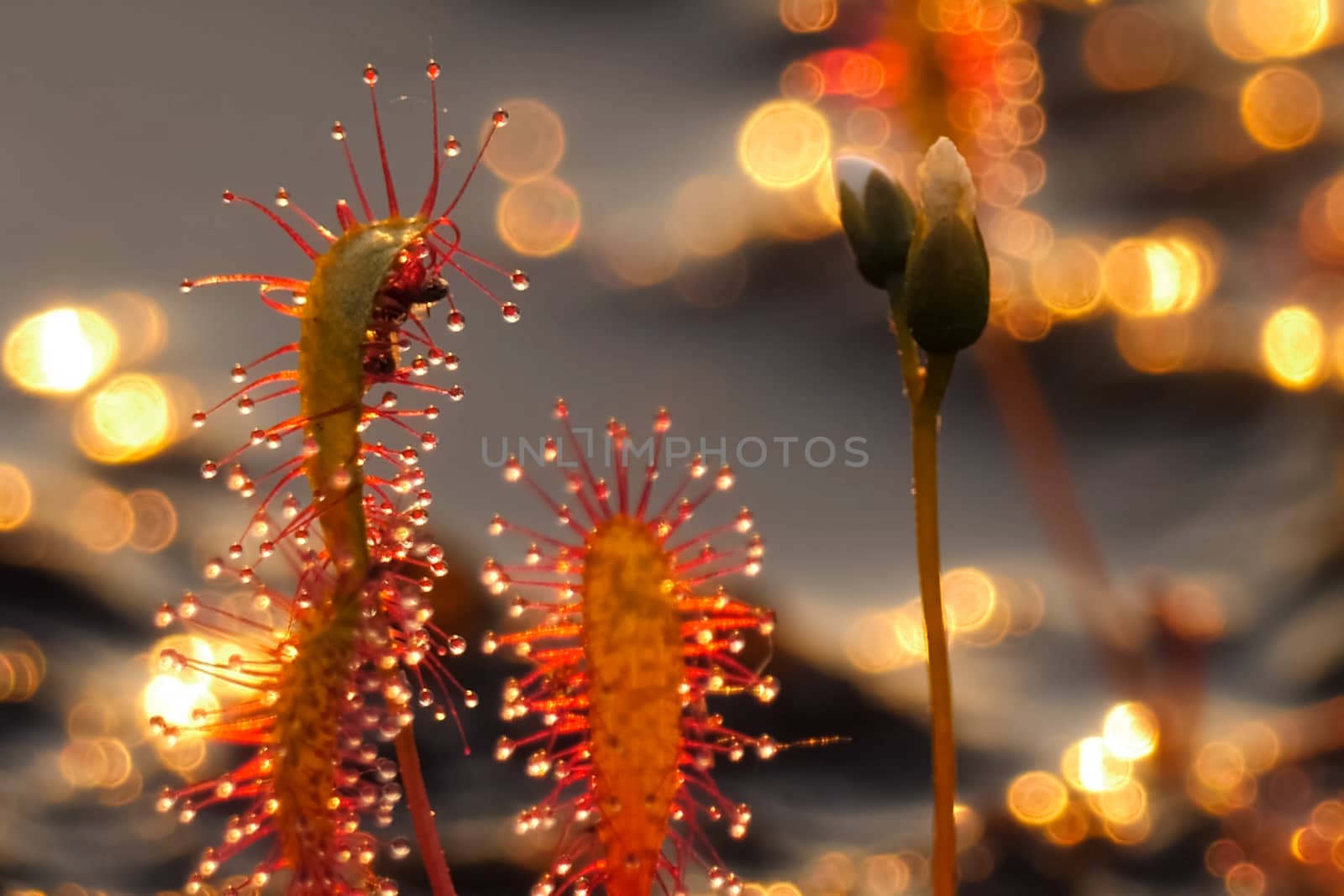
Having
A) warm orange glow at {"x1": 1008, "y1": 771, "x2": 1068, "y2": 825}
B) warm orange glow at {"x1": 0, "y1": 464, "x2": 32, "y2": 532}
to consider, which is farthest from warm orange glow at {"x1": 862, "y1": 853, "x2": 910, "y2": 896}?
warm orange glow at {"x1": 0, "y1": 464, "x2": 32, "y2": 532}

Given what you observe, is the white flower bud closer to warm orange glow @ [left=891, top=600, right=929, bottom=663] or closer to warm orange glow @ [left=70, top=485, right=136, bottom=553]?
warm orange glow @ [left=891, top=600, right=929, bottom=663]

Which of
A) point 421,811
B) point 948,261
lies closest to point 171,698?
point 421,811

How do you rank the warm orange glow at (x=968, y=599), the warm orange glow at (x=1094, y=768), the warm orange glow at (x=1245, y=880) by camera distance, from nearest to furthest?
the warm orange glow at (x=1245, y=880), the warm orange glow at (x=1094, y=768), the warm orange glow at (x=968, y=599)

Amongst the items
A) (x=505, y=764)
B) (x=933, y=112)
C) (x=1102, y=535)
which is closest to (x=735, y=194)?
(x=933, y=112)

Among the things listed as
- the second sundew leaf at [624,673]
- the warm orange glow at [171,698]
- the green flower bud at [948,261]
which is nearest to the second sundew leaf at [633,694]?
the second sundew leaf at [624,673]

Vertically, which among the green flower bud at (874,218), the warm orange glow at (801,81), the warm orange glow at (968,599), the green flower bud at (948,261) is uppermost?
the warm orange glow at (801,81)

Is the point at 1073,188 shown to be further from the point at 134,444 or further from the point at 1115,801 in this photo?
the point at 134,444

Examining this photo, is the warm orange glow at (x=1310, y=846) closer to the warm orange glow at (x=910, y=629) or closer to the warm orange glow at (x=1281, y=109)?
the warm orange glow at (x=910, y=629)
